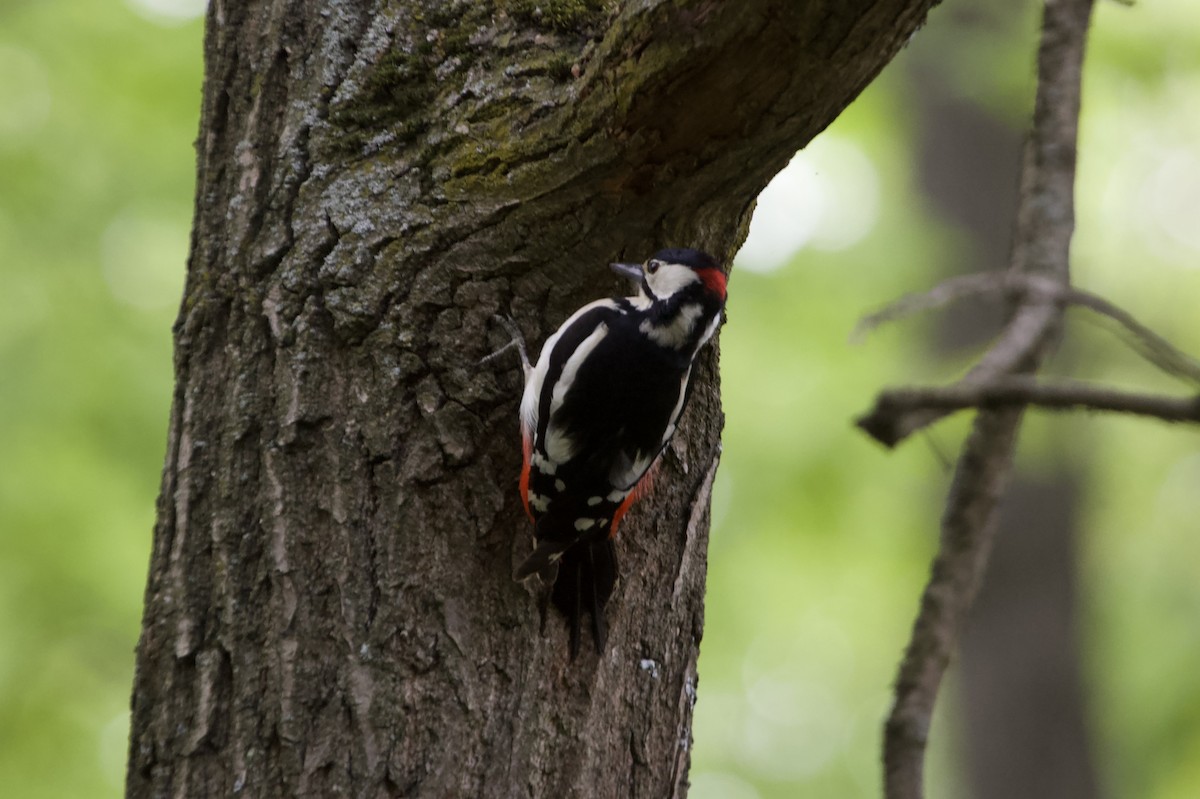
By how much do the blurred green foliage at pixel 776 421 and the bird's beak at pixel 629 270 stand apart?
1638 mm

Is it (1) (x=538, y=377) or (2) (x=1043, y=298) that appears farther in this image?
(1) (x=538, y=377)

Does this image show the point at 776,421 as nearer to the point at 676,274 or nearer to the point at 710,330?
the point at 710,330

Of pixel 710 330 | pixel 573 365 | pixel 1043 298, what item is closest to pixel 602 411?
pixel 573 365

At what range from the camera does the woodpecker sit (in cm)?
222

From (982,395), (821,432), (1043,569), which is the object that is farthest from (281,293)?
(1043,569)

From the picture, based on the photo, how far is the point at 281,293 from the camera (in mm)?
2211

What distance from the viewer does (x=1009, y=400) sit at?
3.87 feet

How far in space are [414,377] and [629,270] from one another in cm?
50

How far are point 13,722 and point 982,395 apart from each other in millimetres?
4448

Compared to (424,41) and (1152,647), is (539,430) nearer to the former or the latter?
(424,41)

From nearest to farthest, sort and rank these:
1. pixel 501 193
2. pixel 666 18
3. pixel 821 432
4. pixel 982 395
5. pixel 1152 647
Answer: pixel 982 395 → pixel 666 18 → pixel 501 193 → pixel 821 432 → pixel 1152 647

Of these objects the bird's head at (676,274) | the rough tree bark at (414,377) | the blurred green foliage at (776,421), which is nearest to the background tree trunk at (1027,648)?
the blurred green foliage at (776,421)

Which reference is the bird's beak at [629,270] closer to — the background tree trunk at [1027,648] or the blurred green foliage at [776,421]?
the blurred green foliage at [776,421]

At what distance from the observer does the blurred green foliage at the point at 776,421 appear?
425 cm
